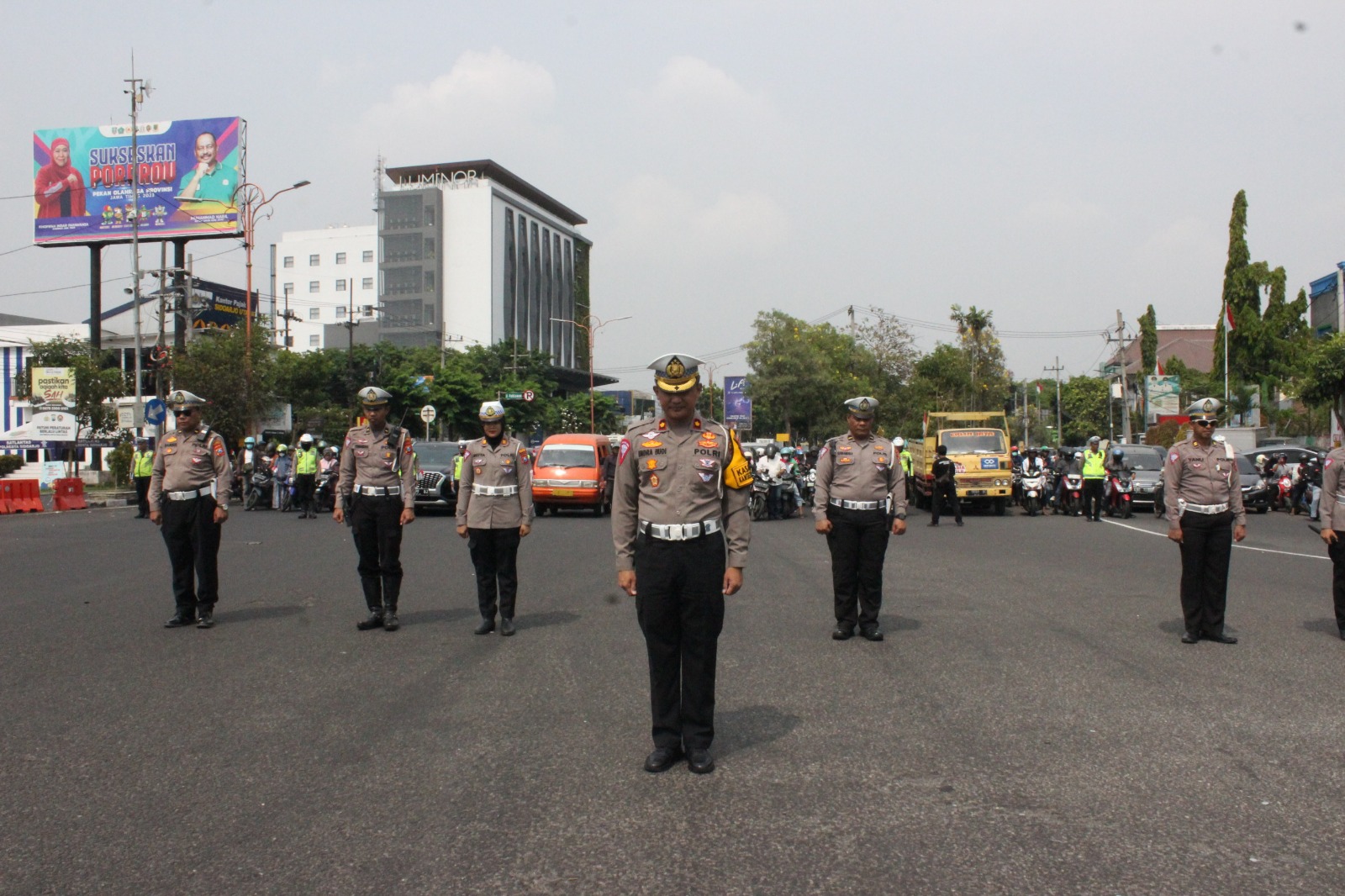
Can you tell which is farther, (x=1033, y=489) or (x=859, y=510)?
(x=1033, y=489)

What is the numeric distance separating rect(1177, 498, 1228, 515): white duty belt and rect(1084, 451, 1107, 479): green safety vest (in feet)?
51.6

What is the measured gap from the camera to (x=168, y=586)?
1174cm

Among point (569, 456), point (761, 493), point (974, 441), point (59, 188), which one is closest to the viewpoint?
point (569, 456)

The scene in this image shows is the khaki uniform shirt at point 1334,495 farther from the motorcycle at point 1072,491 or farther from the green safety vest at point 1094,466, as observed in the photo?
the motorcycle at point 1072,491

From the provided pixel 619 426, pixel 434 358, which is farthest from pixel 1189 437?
pixel 619 426

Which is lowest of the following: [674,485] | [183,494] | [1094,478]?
[1094,478]

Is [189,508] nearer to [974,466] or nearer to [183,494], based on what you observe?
[183,494]

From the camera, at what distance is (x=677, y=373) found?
5211mm

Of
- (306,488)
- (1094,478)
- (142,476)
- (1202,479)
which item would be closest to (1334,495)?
(1202,479)

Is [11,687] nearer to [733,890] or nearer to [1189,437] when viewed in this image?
[733,890]

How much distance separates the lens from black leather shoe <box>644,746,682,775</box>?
5105mm

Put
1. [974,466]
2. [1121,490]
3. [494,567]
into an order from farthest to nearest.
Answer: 1. [974,466]
2. [1121,490]
3. [494,567]

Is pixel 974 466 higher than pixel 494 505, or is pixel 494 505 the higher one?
pixel 494 505

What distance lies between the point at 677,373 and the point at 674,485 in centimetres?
51
